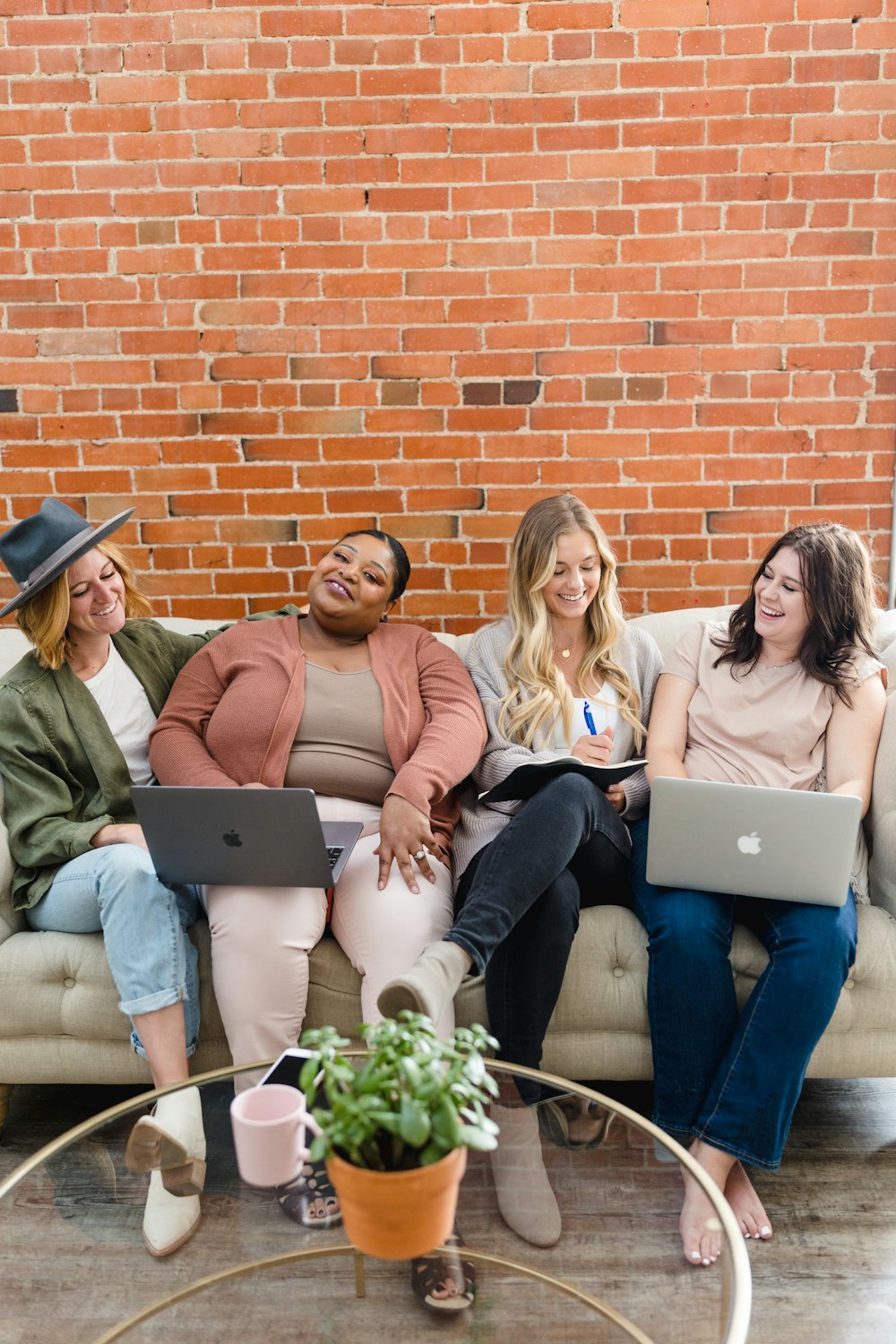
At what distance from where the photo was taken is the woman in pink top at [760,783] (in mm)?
1710

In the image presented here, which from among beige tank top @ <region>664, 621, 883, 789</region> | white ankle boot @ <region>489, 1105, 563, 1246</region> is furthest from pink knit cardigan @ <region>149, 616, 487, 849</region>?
white ankle boot @ <region>489, 1105, 563, 1246</region>

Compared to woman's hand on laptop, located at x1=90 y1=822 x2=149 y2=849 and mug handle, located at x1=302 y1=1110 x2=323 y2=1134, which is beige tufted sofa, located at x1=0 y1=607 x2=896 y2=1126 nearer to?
woman's hand on laptop, located at x1=90 y1=822 x2=149 y2=849

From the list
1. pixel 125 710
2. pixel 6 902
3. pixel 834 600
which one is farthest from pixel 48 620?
pixel 834 600

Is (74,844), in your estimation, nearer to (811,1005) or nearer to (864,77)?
(811,1005)

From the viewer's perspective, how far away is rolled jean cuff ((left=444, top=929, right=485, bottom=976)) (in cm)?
165

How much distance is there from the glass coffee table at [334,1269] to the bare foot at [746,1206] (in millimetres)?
530

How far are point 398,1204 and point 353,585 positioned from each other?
4.71ft

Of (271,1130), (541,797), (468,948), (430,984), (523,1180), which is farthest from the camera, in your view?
(541,797)

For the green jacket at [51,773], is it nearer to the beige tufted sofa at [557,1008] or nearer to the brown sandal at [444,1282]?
the beige tufted sofa at [557,1008]

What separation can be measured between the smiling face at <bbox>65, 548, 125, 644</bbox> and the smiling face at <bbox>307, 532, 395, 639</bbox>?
0.41 metres

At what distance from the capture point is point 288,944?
1796 mm

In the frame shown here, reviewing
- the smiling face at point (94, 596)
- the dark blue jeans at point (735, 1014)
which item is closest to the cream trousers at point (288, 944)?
the dark blue jeans at point (735, 1014)

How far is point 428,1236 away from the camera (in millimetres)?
1033

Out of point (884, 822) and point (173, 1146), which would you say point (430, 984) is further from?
point (884, 822)
